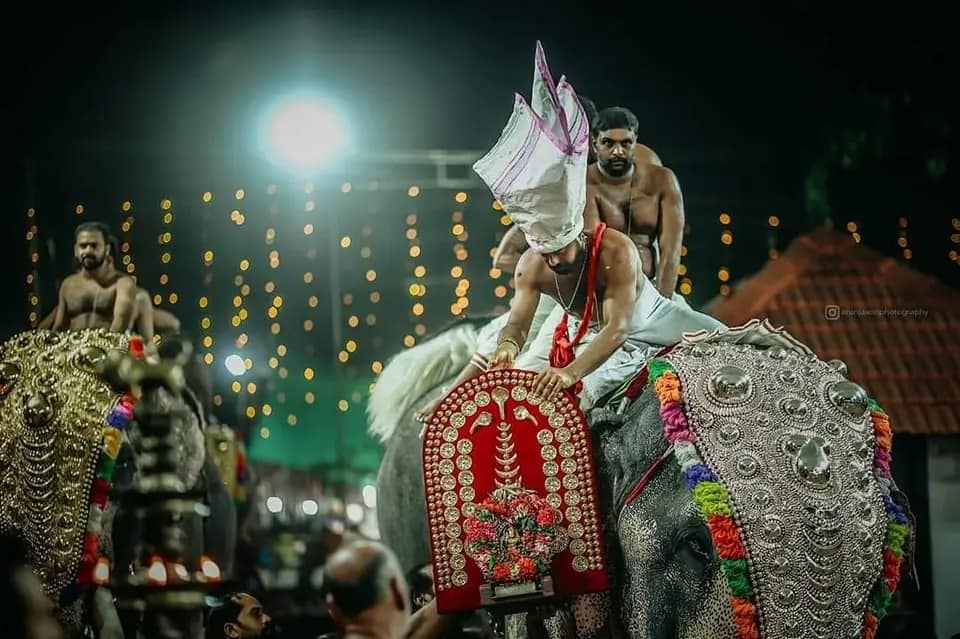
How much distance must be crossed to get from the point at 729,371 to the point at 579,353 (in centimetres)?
44

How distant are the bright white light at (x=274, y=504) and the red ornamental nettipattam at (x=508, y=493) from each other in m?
2.28

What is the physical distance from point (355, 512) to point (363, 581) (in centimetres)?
380

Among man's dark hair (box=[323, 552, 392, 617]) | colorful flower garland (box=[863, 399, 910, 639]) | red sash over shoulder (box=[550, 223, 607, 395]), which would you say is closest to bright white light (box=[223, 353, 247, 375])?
red sash over shoulder (box=[550, 223, 607, 395])

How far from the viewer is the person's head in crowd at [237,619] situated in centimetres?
374

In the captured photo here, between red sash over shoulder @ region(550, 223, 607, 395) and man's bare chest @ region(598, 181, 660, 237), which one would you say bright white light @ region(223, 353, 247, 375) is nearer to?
man's bare chest @ region(598, 181, 660, 237)

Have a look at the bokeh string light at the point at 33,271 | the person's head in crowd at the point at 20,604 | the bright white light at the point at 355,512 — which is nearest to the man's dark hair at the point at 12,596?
the person's head in crowd at the point at 20,604

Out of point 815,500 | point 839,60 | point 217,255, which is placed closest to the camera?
point 815,500

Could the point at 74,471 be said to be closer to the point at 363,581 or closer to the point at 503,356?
the point at 503,356

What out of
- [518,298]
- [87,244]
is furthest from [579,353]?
[87,244]

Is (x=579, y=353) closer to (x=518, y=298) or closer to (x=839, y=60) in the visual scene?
(x=518, y=298)

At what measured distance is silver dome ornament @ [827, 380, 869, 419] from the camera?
10.5 ft

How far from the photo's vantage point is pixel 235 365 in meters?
6.34

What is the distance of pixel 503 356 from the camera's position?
356 cm

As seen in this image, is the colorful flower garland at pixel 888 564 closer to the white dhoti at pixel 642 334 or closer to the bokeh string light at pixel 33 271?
the white dhoti at pixel 642 334
